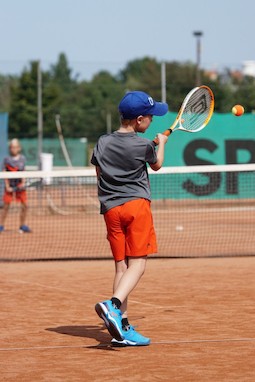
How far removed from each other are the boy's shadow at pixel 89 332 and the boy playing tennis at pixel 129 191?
0.28 m

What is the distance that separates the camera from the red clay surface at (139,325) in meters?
5.61

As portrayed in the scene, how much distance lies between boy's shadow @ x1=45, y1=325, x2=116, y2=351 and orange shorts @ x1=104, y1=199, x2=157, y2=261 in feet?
1.96

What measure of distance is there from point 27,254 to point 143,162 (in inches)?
277

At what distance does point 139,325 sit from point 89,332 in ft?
1.36

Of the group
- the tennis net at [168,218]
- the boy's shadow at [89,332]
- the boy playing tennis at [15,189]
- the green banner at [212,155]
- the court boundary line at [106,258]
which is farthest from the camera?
the green banner at [212,155]

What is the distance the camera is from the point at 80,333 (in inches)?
272

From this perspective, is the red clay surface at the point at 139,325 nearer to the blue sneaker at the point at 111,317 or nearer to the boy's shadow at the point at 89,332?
the boy's shadow at the point at 89,332

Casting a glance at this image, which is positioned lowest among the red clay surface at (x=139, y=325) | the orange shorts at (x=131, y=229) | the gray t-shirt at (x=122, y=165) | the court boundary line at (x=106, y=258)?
the court boundary line at (x=106, y=258)

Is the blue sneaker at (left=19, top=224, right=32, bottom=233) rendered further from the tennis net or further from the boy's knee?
the boy's knee

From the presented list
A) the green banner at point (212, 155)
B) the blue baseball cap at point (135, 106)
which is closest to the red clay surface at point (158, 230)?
the green banner at point (212, 155)

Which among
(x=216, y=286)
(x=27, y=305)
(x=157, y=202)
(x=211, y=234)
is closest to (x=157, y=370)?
(x=27, y=305)

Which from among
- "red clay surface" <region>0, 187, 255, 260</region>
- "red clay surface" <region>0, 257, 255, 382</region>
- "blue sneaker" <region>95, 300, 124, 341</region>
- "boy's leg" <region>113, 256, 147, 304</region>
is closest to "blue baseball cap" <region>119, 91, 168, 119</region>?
"boy's leg" <region>113, 256, 147, 304</region>

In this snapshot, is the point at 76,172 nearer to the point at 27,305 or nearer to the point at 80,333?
the point at 27,305

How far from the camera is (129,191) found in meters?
6.37
